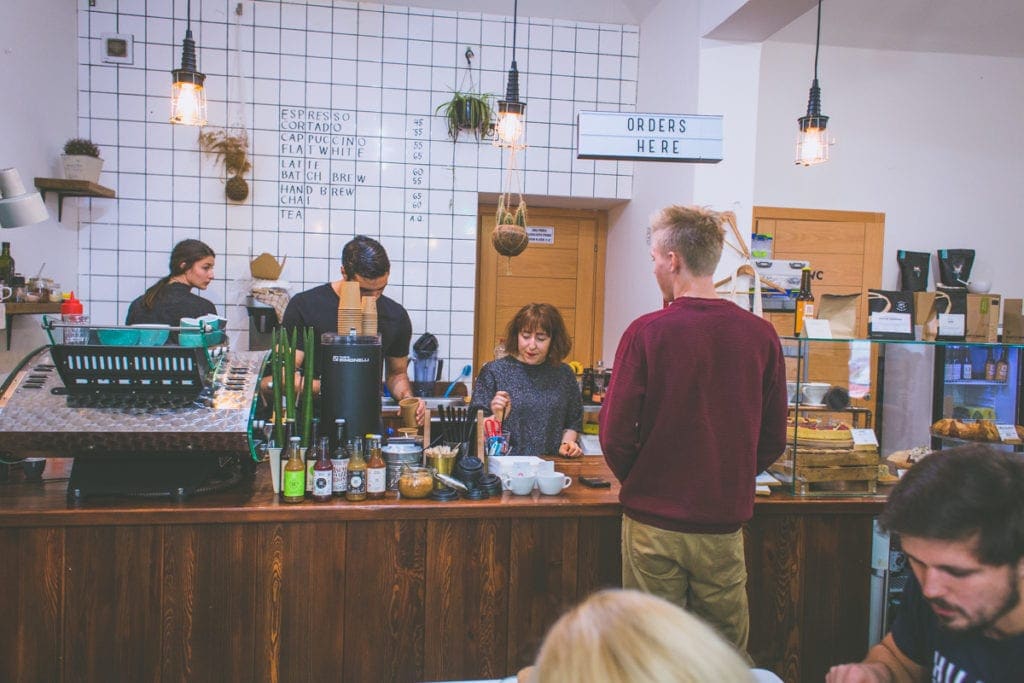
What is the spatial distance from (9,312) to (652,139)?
2711 mm

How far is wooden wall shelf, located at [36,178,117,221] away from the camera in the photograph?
12.3 ft

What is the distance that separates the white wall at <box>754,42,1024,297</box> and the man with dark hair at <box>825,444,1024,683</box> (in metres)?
4.01

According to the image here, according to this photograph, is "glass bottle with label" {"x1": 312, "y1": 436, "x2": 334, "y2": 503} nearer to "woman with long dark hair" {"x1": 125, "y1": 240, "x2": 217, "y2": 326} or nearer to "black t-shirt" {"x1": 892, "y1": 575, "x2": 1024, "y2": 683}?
"black t-shirt" {"x1": 892, "y1": 575, "x2": 1024, "y2": 683}

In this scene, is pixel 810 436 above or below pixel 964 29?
below

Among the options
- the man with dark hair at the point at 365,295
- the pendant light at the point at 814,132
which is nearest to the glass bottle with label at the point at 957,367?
the pendant light at the point at 814,132

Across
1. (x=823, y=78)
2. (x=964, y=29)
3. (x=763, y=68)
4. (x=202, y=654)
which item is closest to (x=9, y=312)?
(x=202, y=654)

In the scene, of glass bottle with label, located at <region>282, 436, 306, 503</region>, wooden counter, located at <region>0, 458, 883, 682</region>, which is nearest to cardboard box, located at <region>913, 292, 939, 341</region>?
wooden counter, located at <region>0, 458, 883, 682</region>

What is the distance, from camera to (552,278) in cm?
496

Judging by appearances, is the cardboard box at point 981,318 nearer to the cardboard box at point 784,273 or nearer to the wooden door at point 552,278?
the cardboard box at point 784,273

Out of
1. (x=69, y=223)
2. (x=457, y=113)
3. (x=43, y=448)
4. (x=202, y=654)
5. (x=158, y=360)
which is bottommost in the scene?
(x=202, y=654)

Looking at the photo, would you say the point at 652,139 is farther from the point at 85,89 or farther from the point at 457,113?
the point at 85,89

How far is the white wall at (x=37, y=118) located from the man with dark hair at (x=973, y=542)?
137 inches

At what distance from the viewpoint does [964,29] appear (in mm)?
4617

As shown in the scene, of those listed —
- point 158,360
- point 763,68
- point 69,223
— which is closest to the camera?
point 158,360
